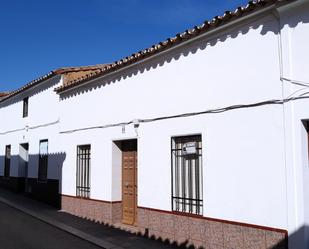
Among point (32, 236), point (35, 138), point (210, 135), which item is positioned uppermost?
point (35, 138)

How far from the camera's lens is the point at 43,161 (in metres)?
16.1

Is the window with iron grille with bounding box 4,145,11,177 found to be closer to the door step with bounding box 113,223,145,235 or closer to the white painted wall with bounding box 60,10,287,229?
the white painted wall with bounding box 60,10,287,229

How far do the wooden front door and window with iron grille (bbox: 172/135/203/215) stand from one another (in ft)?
6.65

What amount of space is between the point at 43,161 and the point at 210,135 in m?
9.87

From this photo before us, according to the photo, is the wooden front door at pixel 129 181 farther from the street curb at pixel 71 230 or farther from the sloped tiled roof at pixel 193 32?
the sloped tiled roof at pixel 193 32

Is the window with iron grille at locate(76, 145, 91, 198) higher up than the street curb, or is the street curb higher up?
the window with iron grille at locate(76, 145, 91, 198)

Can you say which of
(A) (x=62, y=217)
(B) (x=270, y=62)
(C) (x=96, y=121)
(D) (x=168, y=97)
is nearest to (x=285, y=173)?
(B) (x=270, y=62)

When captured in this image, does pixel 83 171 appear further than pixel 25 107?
No

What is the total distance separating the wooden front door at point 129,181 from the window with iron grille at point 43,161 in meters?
5.60

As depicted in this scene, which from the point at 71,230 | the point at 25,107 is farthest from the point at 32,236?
the point at 25,107

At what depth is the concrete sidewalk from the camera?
A: 8820 millimetres

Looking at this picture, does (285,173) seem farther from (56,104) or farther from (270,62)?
(56,104)

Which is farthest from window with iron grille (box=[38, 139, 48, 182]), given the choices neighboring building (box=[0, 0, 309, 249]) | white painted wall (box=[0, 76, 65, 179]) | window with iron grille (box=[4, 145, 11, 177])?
window with iron grille (box=[4, 145, 11, 177])

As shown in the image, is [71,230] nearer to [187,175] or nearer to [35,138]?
[187,175]
